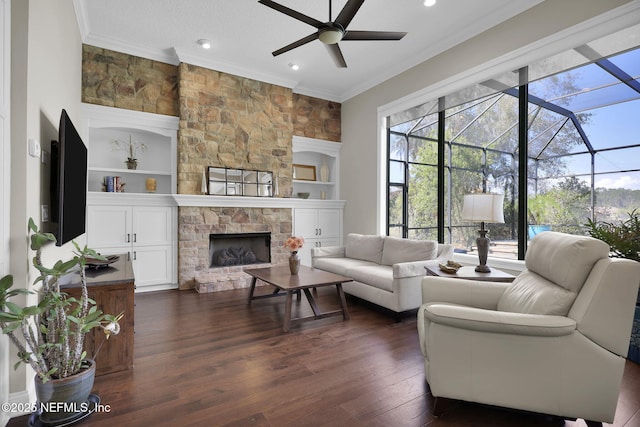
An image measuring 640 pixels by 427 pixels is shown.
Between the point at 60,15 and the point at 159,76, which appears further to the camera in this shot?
the point at 159,76

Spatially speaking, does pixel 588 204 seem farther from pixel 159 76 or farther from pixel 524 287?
pixel 159 76

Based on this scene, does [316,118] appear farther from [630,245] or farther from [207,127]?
[630,245]

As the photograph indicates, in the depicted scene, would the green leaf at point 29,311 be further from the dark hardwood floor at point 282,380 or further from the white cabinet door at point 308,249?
the white cabinet door at point 308,249

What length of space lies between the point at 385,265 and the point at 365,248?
468mm

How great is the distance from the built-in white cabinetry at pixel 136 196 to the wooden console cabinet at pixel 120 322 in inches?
87.8

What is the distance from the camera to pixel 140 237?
453 cm

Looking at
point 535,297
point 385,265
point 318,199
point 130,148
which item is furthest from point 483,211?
point 130,148

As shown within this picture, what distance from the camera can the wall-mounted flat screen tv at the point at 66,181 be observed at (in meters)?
2.06

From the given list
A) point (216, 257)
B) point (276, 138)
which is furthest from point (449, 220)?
point (216, 257)

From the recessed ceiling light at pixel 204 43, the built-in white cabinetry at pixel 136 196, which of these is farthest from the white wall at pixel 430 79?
the built-in white cabinetry at pixel 136 196

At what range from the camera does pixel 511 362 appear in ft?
5.43

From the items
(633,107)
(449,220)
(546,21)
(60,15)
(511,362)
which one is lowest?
(511,362)

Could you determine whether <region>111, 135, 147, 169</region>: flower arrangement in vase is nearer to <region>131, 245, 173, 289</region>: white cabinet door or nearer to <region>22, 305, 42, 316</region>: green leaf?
<region>131, 245, 173, 289</region>: white cabinet door

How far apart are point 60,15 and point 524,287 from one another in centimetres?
417
